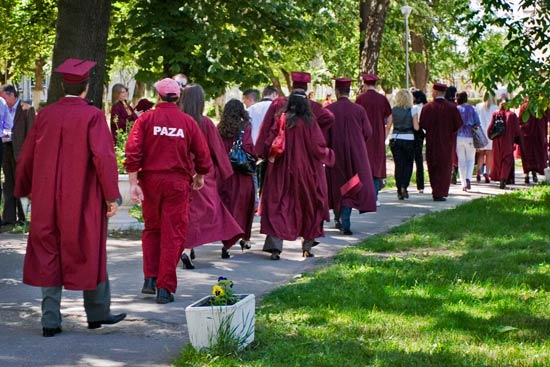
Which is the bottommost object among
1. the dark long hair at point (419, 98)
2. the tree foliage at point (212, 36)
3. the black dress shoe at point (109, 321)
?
the black dress shoe at point (109, 321)

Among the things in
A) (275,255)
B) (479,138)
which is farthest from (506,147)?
(275,255)

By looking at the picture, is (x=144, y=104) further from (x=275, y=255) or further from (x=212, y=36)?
(x=275, y=255)

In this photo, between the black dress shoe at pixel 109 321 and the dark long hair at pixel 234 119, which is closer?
the black dress shoe at pixel 109 321

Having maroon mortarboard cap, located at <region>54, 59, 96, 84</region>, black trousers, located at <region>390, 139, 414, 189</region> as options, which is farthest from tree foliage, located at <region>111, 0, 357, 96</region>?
maroon mortarboard cap, located at <region>54, 59, 96, 84</region>

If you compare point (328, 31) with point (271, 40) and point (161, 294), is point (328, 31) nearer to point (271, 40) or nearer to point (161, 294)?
point (271, 40)

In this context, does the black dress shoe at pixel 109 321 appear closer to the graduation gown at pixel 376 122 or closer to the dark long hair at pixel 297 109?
the dark long hair at pixel 297 109

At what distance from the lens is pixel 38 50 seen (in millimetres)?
35375

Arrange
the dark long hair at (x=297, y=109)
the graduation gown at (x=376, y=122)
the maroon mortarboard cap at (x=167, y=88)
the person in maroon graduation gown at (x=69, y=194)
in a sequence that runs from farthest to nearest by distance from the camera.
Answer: the graduation gown at (x=376, y=122) → the dark long hair at (x=297, y=109) → the maroon mortarboard cap at (x=167, y=88) → the person in maroon graduation gown at (x=69, y=194)

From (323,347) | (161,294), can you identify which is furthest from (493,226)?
(323,347)

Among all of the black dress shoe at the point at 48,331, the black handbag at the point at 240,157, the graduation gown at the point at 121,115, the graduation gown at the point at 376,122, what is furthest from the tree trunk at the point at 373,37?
the black dress shoe at the point at 48,331

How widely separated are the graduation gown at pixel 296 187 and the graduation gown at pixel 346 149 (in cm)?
184

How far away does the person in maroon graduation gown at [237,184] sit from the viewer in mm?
12703

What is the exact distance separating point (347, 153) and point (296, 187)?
2058mm

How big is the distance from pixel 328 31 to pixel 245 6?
3231 millimetres
